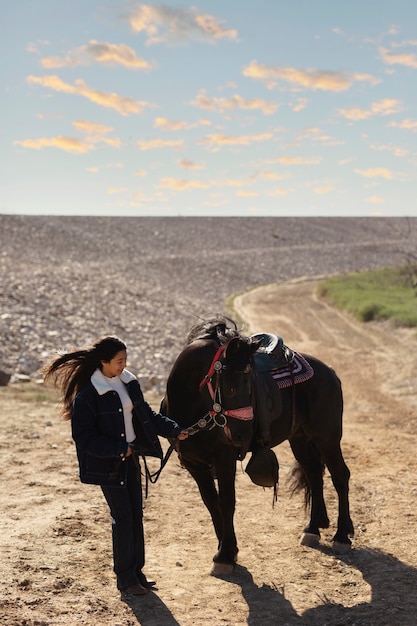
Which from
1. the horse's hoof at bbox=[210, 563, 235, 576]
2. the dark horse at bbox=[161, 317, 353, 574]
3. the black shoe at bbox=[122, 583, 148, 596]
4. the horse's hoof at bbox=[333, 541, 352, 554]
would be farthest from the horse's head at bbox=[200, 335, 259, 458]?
the horse's hoof at bbox=[333, 541, 352, 554]

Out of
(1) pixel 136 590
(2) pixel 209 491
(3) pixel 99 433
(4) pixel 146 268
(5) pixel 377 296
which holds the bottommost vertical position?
(1) pixel 136 590

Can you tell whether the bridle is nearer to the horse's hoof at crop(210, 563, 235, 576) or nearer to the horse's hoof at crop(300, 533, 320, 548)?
the horse's hoof at crop(210, 563, 235, 576)

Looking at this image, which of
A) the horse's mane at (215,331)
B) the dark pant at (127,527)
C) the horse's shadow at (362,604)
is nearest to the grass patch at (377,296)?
the horse's shadow at (362,604)

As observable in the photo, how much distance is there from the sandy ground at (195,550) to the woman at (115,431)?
45 centimetres

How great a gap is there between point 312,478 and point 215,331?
2249mm

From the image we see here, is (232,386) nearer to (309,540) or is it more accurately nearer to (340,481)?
(340,481)

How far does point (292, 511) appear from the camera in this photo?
820cm

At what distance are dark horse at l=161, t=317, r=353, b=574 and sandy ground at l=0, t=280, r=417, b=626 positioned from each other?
0.42 metres

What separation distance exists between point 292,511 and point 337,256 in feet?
177

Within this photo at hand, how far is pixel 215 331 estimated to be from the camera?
639 centimetres

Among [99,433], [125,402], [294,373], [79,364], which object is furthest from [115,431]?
[294,373]

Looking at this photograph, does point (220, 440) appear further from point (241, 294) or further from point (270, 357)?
point (241, 294)

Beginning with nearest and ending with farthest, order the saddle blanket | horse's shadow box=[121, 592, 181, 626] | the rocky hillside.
Answer: horse's shadow box=[121, 592, 181, 626] < the saddle blanket < the rocky hillside

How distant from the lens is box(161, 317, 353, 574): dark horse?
232 inches
